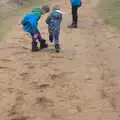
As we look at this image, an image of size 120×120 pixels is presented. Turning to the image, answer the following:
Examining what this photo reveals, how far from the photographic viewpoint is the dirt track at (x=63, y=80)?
801 centimetres

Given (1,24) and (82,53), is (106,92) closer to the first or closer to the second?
(82,53)

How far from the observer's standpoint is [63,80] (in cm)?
983

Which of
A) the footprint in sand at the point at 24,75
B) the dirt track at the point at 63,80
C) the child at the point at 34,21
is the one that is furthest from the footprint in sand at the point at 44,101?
the child at the point at 34,21

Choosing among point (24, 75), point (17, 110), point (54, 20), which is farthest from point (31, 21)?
point (17, 110)

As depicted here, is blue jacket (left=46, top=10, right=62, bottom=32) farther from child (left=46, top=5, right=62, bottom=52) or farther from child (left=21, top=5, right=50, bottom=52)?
child (left=21, top=5, right=50, bottom=52)

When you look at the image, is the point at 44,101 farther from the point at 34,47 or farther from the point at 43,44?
the point at 43,44

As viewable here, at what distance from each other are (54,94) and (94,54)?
12.3ft

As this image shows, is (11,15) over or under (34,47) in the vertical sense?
under

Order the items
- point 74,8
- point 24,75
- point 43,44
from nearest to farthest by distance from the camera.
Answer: point 24,75
point 43,44
point 74,8

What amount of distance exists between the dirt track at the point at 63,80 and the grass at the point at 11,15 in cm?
255

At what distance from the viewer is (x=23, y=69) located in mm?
10586

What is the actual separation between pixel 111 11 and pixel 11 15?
4.59 metres

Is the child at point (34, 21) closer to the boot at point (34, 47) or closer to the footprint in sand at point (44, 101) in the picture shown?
the boot at point (34, 47)

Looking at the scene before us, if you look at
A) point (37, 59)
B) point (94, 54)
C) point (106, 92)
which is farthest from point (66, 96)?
point (94, 54)
